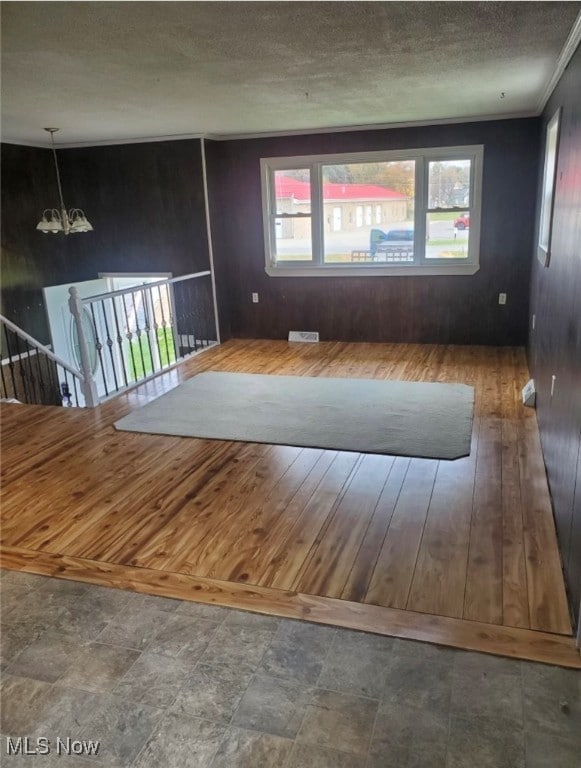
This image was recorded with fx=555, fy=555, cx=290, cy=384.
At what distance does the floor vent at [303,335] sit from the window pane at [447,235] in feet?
5.07

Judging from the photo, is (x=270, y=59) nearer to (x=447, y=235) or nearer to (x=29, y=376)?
(x=447, y=235)

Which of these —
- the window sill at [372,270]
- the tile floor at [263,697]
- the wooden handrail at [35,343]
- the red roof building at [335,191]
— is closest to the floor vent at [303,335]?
the window sill at [372,270]

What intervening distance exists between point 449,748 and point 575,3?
280cm

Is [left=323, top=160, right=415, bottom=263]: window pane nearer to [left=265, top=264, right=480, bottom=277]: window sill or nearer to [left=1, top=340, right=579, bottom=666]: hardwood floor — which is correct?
[left=265, top=264, right=480, bottom=277]: window sill

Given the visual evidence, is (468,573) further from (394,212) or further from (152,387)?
(394,212)

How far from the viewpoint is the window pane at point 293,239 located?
6.39 metres

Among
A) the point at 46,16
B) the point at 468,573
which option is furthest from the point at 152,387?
the point at 468,573

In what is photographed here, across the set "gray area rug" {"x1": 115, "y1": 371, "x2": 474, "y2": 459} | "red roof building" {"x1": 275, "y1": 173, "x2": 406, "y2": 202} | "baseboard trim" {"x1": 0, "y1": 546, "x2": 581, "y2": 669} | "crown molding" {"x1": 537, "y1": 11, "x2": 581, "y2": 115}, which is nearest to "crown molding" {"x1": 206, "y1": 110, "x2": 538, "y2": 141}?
"red roof building" {"x1": 275, "y1": 173, "x2": 406, "y2": 202}

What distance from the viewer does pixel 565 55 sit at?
308 cm

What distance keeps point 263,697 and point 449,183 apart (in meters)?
5.36

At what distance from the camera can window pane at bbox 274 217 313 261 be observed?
639 centimetres

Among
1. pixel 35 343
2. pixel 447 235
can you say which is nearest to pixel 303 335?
pixel 447 235

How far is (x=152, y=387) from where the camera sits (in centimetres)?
497

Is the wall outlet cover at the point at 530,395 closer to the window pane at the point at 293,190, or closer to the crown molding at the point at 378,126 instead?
the crown molding at the point at 378,126
